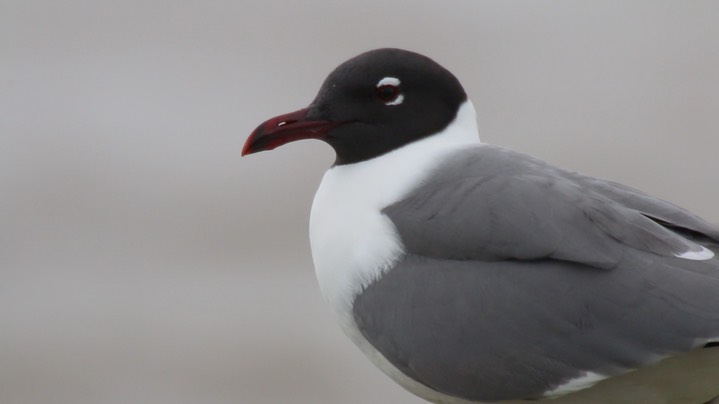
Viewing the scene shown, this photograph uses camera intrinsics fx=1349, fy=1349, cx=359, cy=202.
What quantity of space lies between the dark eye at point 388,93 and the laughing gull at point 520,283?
0.18 metres

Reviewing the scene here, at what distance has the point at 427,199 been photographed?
114 inches

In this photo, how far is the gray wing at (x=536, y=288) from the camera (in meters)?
2.64

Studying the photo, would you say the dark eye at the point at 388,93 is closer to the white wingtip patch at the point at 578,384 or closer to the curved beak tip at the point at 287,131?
the curved beak tip at the point at 287,131

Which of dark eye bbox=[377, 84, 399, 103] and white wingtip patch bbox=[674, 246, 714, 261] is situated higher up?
dark eye bbox=[377, 84, 399, 103]

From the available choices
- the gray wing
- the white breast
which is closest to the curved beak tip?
the white breast

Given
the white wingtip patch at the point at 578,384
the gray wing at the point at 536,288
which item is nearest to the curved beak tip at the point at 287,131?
the gray wing at the point at 536,288

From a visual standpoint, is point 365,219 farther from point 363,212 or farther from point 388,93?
point 388,93

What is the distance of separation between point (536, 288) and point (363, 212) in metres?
0.46

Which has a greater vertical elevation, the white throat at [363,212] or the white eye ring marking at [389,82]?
the white eye ring marking at [389,82]

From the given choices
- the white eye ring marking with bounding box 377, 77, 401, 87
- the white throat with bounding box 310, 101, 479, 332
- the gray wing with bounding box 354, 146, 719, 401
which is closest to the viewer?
the gray wing with bounding box 354, 146, 719, 401

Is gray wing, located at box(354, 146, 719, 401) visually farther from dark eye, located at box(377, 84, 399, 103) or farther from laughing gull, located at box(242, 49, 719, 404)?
dark eye, located at box(377, 84, 399, 103)

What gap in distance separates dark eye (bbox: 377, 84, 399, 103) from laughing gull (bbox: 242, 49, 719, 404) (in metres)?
0.18

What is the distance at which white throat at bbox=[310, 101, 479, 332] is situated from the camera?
288 centimetres

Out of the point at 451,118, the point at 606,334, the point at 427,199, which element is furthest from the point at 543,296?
the point at 451,118
